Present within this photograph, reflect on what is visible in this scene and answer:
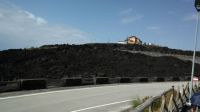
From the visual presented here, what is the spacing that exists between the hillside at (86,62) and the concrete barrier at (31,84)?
133 feet

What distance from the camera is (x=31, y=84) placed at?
26.3 metres

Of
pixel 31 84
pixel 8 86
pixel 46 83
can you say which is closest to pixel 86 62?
pixel 46 83

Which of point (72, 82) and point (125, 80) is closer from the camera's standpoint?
point (72, 82)

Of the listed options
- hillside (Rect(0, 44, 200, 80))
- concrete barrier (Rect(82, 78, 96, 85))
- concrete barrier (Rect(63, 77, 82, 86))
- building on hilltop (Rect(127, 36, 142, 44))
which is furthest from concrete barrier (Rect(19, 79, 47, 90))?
building on hilltop (Rect(127, 36, 142, 44))

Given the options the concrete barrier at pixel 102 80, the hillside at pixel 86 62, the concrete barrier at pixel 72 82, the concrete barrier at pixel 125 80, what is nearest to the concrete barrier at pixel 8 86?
the concrete barrier at pixel 72 82

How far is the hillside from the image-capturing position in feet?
237

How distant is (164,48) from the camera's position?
93.9 meters

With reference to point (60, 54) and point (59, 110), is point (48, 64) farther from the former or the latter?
point (59, 110)

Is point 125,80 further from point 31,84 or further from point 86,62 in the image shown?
point 86,62

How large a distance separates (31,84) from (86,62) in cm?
5255

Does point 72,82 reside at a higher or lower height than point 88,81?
higher

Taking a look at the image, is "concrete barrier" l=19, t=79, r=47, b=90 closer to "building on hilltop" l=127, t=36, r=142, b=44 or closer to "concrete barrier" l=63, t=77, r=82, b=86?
"concrete barrier" l=63, t=77, r=82, b=86

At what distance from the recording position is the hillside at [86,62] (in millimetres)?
72125

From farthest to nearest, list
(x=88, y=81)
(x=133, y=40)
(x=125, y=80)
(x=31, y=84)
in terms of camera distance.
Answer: (x=133, y=40), (x=125, y=80), (x=88, y=81), (x=31, y=84)
